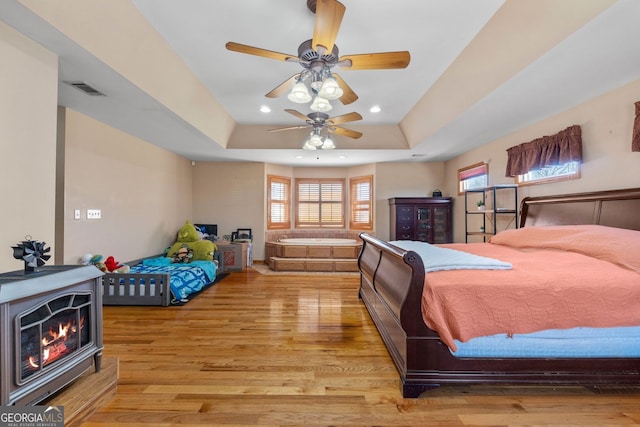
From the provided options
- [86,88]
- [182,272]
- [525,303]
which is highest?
[86,88]

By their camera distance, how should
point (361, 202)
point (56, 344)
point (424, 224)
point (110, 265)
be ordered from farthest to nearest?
point (361, 202)
point (424, 224)
point (110, 265)
point (56, 344)

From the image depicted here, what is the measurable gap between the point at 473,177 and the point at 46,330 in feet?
19.1

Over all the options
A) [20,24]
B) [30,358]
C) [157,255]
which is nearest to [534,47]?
[20,24]

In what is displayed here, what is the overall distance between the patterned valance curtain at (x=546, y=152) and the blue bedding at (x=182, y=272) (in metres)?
4.72

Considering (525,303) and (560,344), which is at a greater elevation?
(525,303)

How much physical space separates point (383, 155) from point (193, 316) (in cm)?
428

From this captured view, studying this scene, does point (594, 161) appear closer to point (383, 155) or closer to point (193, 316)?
point (383, 155)

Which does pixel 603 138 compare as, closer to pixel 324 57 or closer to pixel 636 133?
pixel 636 133

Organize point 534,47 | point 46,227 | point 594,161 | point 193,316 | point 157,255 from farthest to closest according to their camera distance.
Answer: point 157,255
point 193,316
point 594,161
point 534,47
point 46,227

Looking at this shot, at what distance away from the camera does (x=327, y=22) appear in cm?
182

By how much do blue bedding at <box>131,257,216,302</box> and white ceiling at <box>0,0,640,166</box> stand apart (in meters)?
1.99

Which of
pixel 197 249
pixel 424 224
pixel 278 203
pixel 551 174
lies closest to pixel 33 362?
pixel 197 249

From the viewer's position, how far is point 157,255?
16.6ft

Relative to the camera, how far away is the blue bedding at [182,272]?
3664 mm
